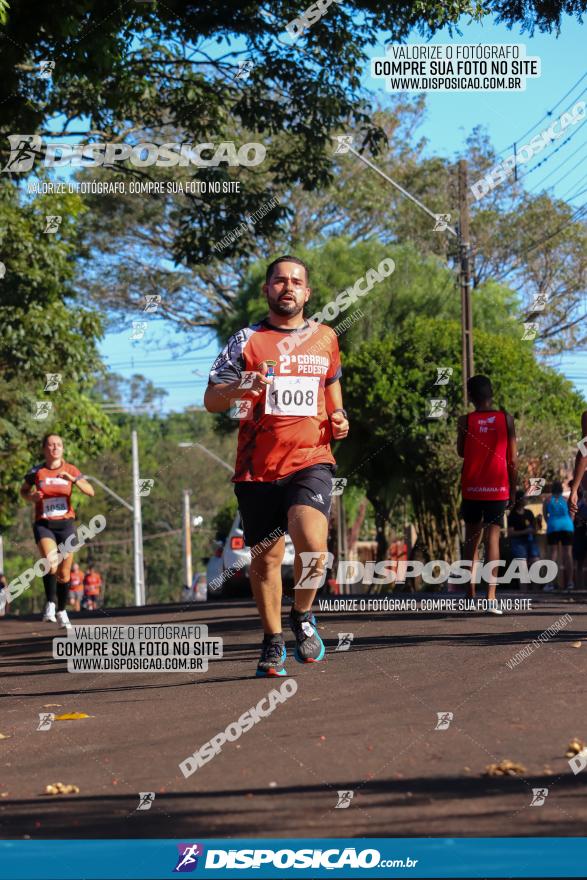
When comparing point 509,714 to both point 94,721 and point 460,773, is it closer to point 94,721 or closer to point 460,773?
point 460,773

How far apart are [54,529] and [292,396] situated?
6.93 metres

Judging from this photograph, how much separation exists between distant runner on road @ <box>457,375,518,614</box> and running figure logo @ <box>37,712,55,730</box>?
5.27 m

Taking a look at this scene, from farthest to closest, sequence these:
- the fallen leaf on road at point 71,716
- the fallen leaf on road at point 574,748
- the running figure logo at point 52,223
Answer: the running figure logo at point 52,223 < the fallen leaf on road at point 71,716 < the fallen leaf on road at point 574,748

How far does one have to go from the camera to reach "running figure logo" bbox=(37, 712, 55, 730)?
22.6 ft

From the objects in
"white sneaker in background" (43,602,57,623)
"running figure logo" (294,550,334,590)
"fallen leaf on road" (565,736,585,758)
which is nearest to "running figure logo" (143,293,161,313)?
"white sneaker in background" (43,602,57,623)

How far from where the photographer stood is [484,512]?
1195 cm

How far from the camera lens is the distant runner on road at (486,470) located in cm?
1187

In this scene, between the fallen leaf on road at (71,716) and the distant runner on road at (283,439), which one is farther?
the distant runner on road at (283,439)

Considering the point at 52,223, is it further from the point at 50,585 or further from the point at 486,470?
the point at 486,470

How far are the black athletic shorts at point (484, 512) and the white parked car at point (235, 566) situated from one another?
31.8 ft

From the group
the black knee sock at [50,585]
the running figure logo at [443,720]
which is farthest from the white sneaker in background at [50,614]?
the running figure logo at [443,720]

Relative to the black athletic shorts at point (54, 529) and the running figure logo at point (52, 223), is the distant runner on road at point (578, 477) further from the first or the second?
the running figure logo at point (52, 223)

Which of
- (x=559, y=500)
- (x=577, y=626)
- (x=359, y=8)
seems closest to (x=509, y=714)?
(x=577, y=626)

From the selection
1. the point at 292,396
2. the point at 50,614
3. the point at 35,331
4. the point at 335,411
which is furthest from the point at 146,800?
the point at 35,331
